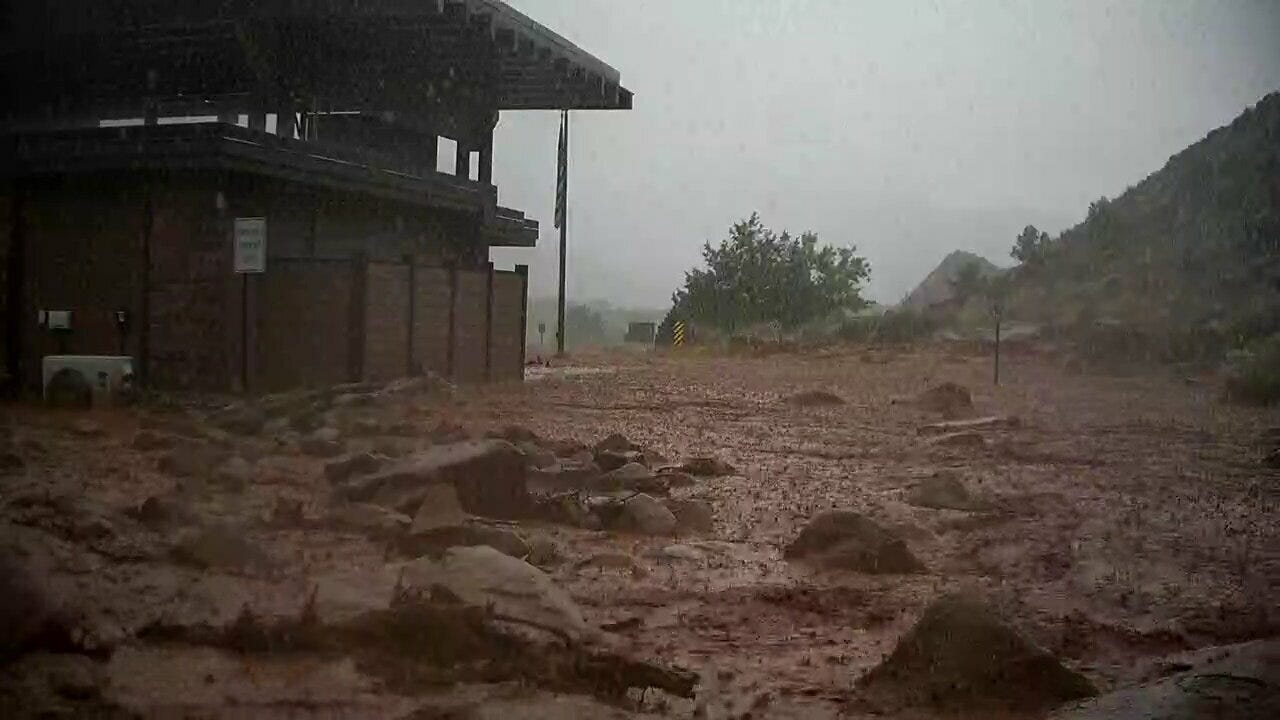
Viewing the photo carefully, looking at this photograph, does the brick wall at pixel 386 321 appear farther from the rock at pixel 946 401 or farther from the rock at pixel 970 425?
the rock at pixel 946 401

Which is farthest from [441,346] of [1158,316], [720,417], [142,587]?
[1158,316]

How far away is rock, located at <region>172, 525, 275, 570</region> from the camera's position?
5414mm

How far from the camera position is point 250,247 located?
1354cm

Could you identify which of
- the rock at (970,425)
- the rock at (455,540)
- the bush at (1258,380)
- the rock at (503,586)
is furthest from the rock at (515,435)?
the bush at (1258,380)

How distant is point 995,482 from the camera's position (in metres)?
9.72

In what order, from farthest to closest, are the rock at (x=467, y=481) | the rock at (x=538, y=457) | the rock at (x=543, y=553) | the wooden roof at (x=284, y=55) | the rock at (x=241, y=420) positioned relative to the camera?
1. the wooden roof at (x=284, y=55)
2. the rock at (x=241, y=420)
3. the rock at (x=538, y=457)
4. the rock at (x=467, y=481)
5. the rock at (x=543, y=553)

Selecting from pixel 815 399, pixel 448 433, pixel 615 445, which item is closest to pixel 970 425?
pixel 815 399

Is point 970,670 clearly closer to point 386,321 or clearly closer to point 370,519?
point 370,519

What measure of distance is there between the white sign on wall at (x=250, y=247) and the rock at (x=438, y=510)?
770 centimetres

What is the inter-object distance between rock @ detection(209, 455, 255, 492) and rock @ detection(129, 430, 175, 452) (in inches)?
42.8

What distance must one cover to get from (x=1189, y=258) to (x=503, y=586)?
1134 inches

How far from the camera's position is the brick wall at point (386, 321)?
1664cm

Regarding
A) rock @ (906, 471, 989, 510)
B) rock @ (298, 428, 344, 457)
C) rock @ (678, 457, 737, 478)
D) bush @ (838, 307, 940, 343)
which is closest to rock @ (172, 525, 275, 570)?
rock @ (298, 428, 344, 457)

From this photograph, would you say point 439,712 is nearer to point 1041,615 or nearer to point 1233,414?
point 1041,615
